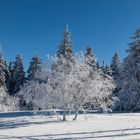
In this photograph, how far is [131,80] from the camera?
48.6 meters

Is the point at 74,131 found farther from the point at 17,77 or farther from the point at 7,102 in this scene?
the point at 17,77

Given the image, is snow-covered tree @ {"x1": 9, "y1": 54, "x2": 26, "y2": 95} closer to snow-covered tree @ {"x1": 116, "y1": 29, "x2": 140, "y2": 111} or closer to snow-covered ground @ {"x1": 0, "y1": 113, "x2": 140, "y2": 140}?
snow-covered tree @ {"x1": 116, "y1": 29, "x2": 140, "y2": 111}

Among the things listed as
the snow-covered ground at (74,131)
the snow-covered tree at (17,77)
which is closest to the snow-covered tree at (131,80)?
the snow-covered ground at (74,131)

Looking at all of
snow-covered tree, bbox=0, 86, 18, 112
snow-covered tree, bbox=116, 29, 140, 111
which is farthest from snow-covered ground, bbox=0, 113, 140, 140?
snow-covered tree, bbox=0, 86, 18, 112

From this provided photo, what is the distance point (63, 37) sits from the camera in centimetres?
5503

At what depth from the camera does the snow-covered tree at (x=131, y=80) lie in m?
47.6

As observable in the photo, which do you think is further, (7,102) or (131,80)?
(7,102)

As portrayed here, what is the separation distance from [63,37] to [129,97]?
15051mm

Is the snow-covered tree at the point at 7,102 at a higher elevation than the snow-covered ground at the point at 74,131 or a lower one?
higher

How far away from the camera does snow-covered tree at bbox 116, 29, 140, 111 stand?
47.6 metres

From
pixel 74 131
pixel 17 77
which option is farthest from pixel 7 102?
pixel 74 131

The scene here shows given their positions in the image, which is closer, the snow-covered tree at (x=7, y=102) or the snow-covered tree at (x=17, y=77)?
the snow-covered tree at (x=7, y=102)

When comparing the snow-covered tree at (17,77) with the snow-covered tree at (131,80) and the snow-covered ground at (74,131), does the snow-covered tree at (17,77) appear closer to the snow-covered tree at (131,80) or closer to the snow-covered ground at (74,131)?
the snow-covered tree at (131,80)

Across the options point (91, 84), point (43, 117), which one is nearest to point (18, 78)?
point (43, 117)
